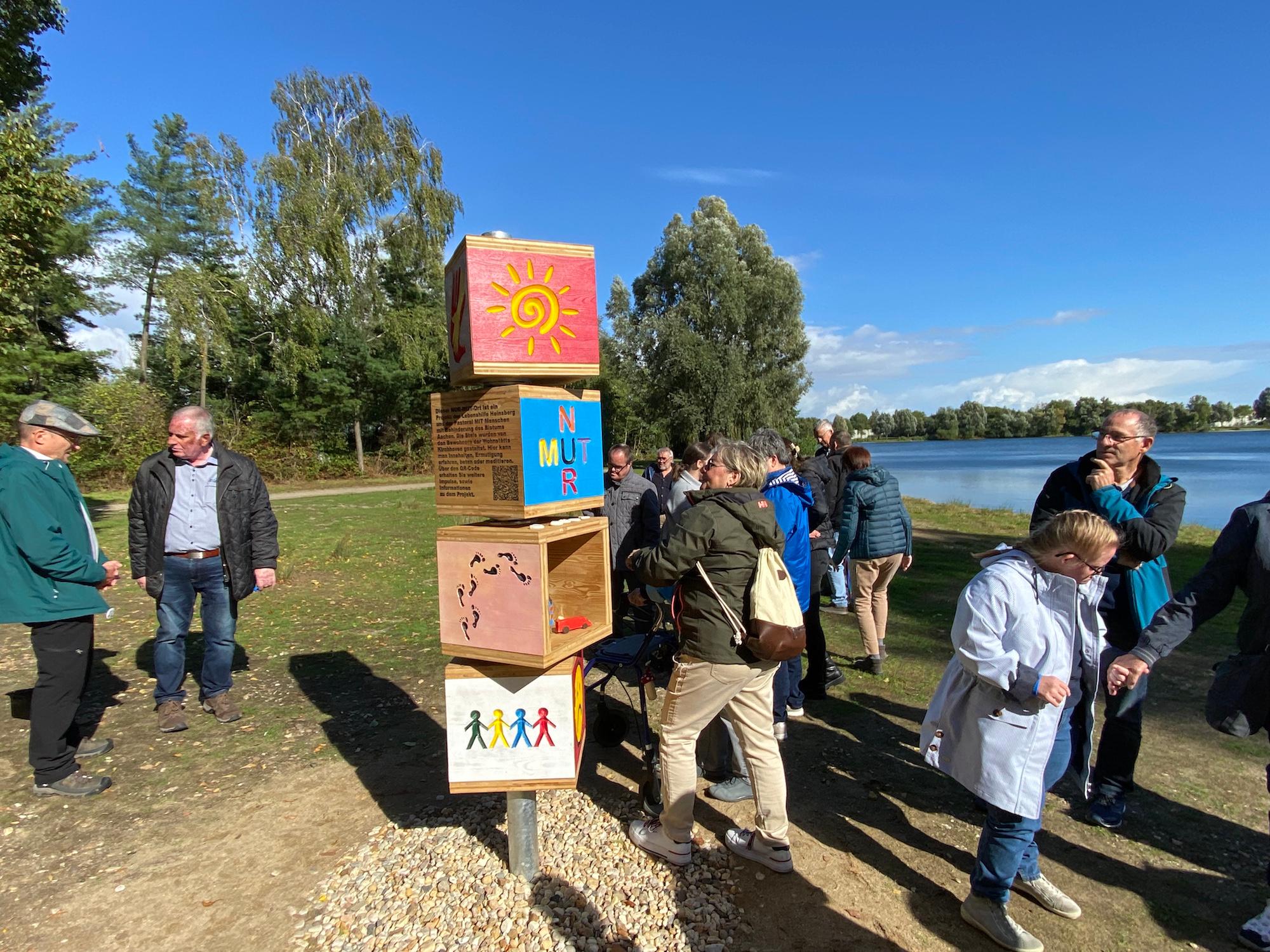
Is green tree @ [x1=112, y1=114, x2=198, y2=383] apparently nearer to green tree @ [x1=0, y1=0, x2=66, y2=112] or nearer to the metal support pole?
green tree @ [x1=0, y1=0, x2=66, y2=112]

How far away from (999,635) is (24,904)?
429 centimetres

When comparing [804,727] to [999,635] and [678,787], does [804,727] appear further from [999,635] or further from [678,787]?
[999,635]

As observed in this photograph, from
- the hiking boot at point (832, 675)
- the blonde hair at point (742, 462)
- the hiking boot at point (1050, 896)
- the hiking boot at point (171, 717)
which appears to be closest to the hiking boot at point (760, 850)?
the hiking boot at point (1050, 896)

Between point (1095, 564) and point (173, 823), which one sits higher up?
point (1095, 564)

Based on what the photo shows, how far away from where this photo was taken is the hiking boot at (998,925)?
2.59 meters

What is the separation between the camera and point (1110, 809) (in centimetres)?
348

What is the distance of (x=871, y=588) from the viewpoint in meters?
5.73

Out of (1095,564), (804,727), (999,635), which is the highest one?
(1095,564)

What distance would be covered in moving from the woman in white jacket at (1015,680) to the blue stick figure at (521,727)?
1.81 meters

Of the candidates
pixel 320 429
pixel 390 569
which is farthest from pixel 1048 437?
pixel 390 569

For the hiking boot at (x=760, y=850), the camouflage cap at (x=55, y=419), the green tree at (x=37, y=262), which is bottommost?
the hiking boot at (x=760, y=850)

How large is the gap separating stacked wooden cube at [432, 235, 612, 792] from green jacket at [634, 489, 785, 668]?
420 millimetres

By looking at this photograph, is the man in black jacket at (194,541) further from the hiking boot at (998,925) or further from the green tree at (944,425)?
the green tree at (944,425)

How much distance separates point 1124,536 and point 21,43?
15.5 metres
